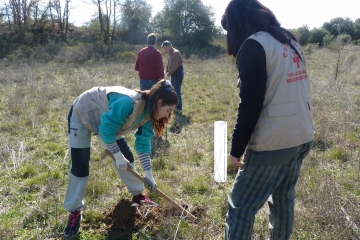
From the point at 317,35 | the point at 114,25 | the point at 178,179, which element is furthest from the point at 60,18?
the point at 178,179

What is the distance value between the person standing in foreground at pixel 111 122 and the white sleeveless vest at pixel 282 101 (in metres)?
0.84

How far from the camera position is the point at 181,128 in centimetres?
610

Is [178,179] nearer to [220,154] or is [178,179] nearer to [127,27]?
[220,154]

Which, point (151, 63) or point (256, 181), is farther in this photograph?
point (151, 63)

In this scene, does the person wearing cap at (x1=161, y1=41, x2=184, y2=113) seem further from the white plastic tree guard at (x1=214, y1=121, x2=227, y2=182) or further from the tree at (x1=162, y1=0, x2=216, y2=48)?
the tree at (x1=162, y1=0, x2=216, y2=48)

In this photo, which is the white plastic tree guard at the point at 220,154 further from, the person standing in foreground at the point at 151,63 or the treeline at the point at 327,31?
the treeline at the point at 327,31

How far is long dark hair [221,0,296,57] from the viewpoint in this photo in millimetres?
1813

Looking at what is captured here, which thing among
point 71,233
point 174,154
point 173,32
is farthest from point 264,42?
point 173,32

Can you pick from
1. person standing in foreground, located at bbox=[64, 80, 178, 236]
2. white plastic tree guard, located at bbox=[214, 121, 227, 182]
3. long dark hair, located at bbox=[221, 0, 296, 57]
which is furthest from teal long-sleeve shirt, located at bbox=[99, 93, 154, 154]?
white plastic tree guard, located at bbox=[214, 121, 227, 182]

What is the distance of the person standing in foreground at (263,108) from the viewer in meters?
1.72

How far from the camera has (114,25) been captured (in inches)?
1256

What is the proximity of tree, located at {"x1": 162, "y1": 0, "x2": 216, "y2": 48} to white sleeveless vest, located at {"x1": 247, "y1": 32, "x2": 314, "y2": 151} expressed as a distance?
29.1 metres

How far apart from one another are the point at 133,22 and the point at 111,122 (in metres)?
31.6

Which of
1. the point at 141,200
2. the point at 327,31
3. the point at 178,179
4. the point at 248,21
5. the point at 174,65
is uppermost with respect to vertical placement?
the point at 327,31
